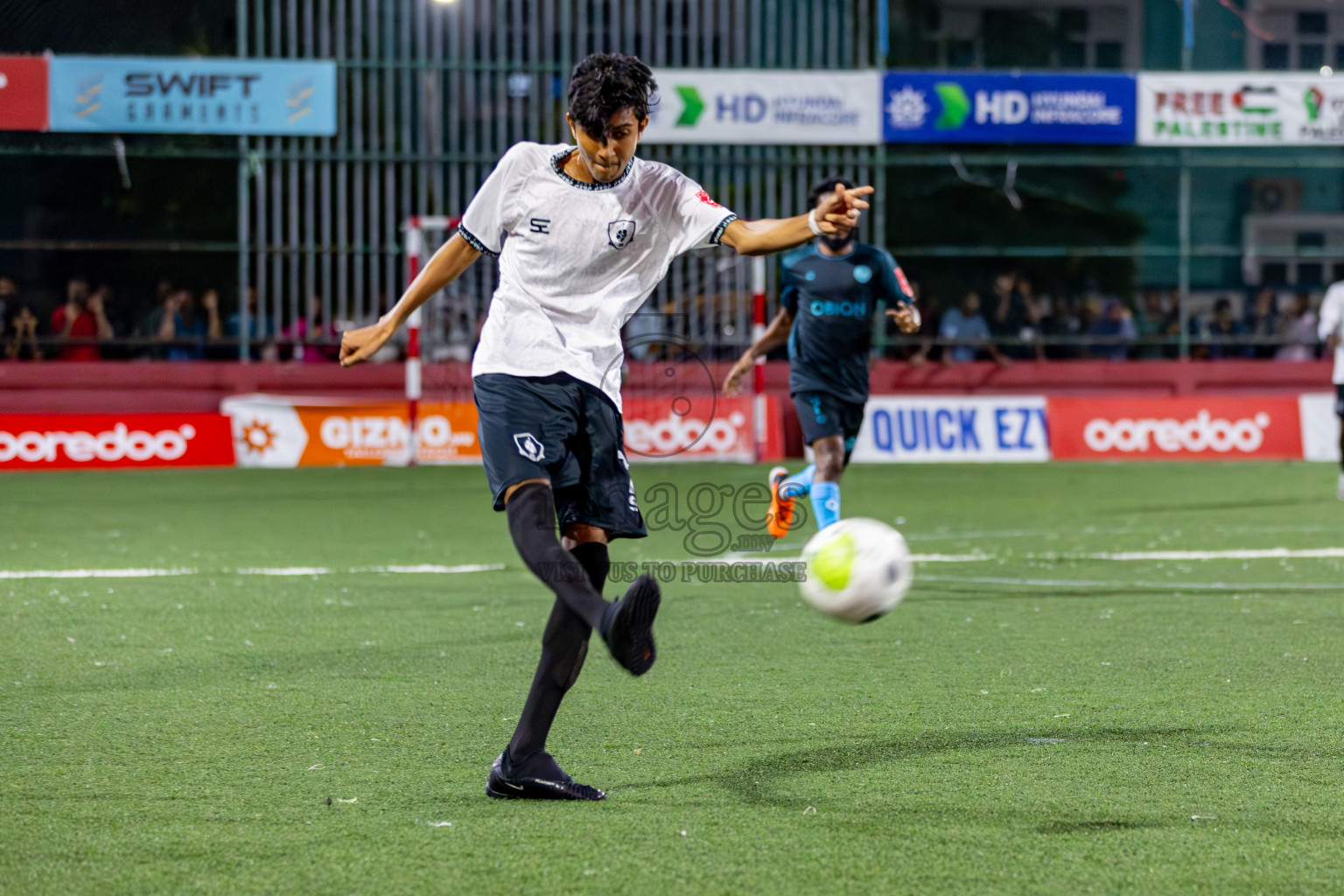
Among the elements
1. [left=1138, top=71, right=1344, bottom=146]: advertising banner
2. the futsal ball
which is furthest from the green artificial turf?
[left=1138, top=71, right=1344, bottom=146]: advertising banner

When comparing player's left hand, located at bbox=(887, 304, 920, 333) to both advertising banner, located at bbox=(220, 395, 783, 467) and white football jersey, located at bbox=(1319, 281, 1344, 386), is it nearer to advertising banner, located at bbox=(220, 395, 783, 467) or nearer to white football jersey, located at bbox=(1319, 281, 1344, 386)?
white football jersey, located at bbox=(1319, 281, 1344, 386)

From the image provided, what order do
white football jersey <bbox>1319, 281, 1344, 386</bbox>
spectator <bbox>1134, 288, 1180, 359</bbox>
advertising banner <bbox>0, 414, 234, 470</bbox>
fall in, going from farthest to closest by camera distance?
1. spectator <bbox>1134, 288, 1180, 359</bbox>
2. advertising banner <bbox>0, 414, 234, 470</bbox>
3. white football jersey <bbox>1319, 281, 1344, 386</bbox>

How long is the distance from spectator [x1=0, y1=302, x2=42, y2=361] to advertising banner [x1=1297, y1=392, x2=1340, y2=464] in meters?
16.5

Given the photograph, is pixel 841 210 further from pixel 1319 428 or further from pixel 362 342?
pixel 1319 428

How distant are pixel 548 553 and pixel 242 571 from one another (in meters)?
5.79

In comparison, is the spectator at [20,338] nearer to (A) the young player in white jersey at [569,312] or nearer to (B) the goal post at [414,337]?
(B) the goal post at [414,337]

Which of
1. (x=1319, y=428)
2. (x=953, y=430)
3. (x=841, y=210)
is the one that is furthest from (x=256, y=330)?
(x=841, y=210)

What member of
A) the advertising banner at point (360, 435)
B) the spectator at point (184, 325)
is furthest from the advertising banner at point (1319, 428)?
the spectator at point (184, 325)

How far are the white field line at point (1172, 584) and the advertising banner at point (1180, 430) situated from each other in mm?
10930

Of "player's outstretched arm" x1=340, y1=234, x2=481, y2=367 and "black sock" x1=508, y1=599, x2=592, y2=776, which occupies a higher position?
"player's outstretched arm" x1=340, y1=234, x2=481, y2=367

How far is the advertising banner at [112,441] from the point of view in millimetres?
17766

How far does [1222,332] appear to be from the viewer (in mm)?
22516

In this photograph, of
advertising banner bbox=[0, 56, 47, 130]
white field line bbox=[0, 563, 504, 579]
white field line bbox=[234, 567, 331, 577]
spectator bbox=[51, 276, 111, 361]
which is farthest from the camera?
spectator bbox=[51, 276, 111, 361]

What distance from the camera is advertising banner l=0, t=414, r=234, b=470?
17.8 meters
